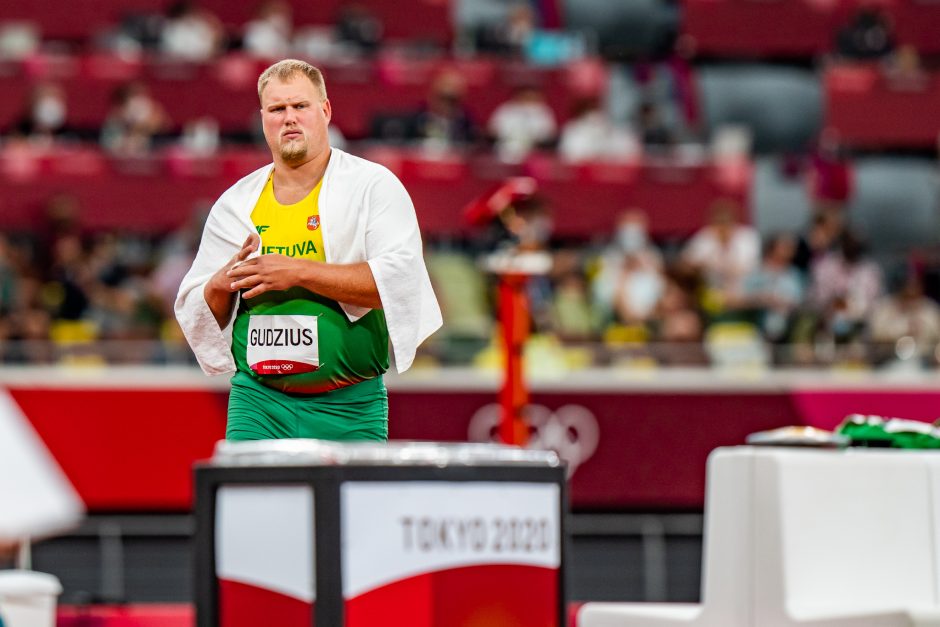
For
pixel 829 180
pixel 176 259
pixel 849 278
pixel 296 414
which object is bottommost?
pixel 296 414

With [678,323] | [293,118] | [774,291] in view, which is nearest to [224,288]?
[293,118]

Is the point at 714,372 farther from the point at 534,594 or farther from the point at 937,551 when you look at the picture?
the point at 534,594

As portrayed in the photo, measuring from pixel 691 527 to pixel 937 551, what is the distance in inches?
180

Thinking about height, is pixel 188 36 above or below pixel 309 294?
above

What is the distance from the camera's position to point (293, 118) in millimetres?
3916

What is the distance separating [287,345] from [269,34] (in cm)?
956

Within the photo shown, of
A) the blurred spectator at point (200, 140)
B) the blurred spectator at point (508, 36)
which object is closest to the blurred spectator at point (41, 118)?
the blurred spectator at point (200, 140)

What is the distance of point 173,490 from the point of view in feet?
28.3

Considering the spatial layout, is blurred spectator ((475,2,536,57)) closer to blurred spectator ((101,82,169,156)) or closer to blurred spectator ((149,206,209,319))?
blurred spectator ((101,82,169,156))

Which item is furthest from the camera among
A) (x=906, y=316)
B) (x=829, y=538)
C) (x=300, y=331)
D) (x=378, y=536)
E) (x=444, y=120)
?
(x=444, y=120)

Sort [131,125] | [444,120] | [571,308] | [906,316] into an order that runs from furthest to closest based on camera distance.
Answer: [131,125], [444,120], [906,316], [571,308]

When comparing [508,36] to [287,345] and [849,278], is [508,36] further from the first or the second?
[287,345]

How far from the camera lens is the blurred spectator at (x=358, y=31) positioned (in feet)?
43.5

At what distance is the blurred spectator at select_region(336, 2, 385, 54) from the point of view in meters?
13.3
